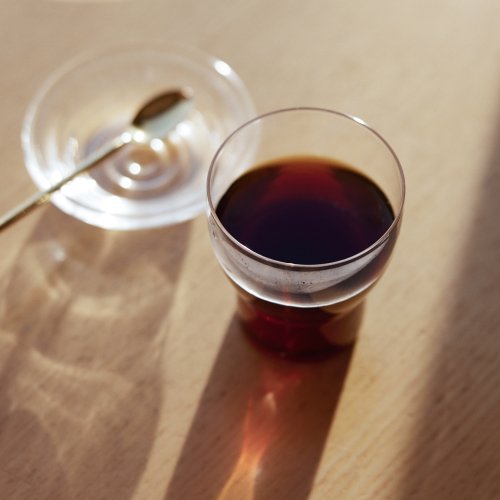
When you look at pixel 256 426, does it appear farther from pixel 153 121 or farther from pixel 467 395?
pixel 153 121

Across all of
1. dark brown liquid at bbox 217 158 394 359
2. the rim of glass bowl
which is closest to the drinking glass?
dark brown liquid at bbox 217 158 394 359

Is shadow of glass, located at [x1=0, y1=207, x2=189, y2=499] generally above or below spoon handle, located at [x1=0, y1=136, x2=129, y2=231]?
below

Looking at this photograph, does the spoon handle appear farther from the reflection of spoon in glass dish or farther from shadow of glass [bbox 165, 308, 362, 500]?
shadow of glass [bbox 165, 308, 362, 500]

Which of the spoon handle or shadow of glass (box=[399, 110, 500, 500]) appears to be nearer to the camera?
shadow of glass (box=[399, 110, 500, 500])

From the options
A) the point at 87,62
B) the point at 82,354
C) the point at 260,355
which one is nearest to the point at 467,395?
the point at 260,355

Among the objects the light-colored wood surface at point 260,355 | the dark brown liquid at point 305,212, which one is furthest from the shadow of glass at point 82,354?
the dark brown liquid at point 305,212

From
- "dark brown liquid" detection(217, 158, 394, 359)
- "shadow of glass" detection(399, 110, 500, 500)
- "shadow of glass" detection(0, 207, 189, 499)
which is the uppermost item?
"dark brown liquid" detection(217, 158, 394, 359)

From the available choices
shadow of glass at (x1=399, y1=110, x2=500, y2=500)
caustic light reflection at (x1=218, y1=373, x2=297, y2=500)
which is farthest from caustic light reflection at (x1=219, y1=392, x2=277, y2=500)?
shadow of glass at (x1=399, y1=110, x2=500, y2=500)
